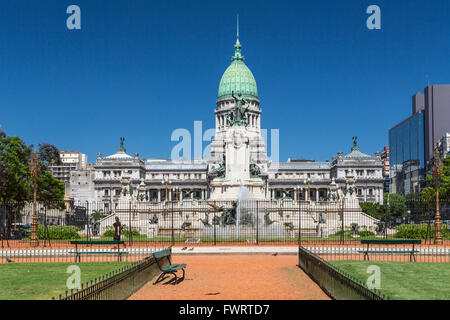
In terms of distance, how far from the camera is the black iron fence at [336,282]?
32.7 ft

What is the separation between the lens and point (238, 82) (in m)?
136

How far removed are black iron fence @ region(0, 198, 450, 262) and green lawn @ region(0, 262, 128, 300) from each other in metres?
3.21

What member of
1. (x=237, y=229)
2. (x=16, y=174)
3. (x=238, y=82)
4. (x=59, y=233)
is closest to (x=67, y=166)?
(x=238, y=82)

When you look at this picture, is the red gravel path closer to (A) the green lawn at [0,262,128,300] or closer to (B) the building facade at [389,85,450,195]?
(A) the green lawn at [0,262,128,300]

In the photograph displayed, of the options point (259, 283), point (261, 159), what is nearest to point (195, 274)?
point (259, 283)

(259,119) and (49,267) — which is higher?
(259,119)

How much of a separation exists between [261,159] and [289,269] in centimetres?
10526

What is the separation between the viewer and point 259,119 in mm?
139375

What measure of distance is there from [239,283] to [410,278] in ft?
19.4

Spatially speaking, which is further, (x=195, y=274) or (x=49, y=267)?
(x=49, y=267)

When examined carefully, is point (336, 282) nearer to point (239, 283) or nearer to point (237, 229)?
point (239, 283)
